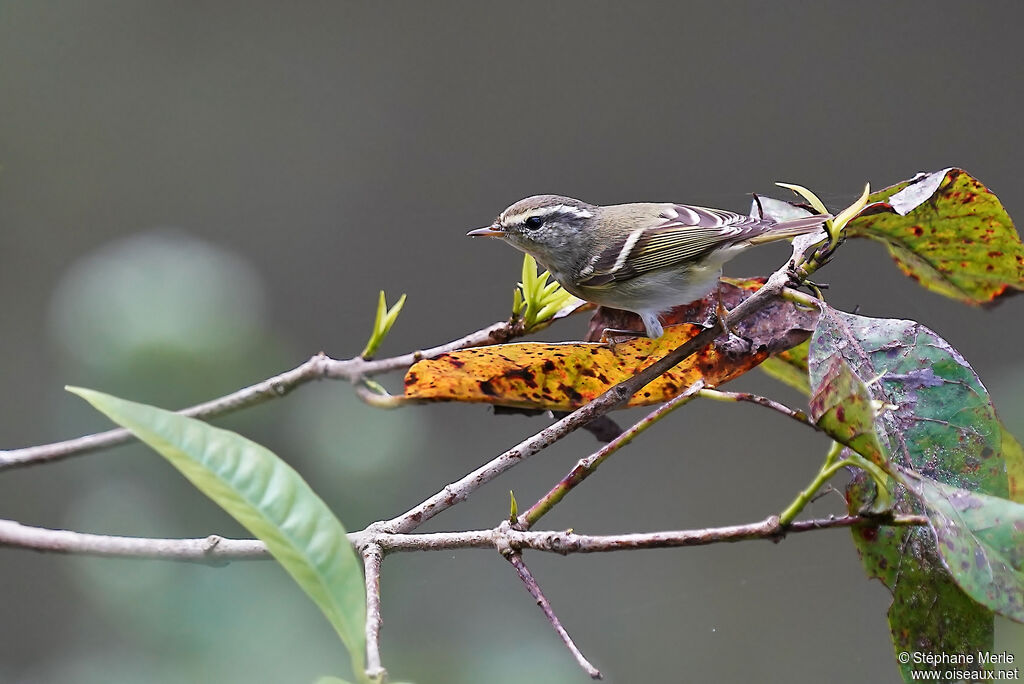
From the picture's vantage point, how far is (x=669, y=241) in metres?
0.97

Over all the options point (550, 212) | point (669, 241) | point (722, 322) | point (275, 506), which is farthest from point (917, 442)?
point (550, 212)

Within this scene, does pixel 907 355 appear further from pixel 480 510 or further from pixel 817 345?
pixel 480 510

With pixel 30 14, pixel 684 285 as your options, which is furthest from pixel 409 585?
pixel 30 14

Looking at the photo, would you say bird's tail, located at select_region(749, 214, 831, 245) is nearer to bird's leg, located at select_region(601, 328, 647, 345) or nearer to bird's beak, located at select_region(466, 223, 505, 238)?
bird's leg, located at select_region(601, 328, 647, 345)

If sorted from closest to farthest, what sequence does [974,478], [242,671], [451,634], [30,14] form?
[974,478] → [242,671] → [451,634] → [30,14]

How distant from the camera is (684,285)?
0.88 m

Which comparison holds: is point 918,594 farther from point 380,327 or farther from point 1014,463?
point 380,327

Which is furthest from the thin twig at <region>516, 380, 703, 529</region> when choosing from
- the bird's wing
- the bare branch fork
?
the bird's wing

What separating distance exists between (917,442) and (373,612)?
33 cm

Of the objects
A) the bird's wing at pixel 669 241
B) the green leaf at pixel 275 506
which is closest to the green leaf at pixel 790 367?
the bird's wing at pixel 669 241

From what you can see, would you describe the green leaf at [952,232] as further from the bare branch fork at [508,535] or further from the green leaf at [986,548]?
the green leaf at [986,548]

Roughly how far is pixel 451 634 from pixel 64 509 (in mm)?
722

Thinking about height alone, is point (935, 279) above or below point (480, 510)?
above

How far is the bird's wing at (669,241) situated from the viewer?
922 millimetres
